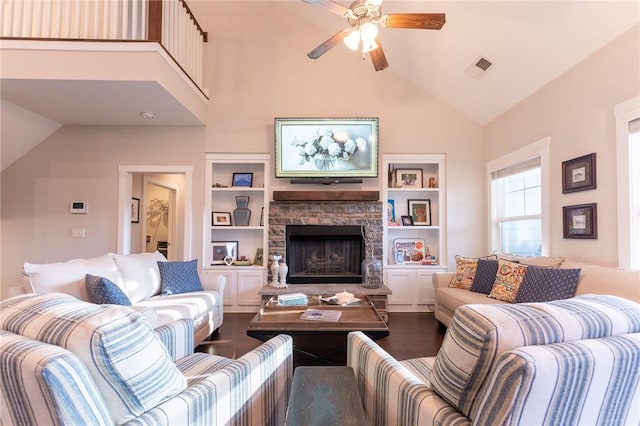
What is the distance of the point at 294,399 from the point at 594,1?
3.37 m

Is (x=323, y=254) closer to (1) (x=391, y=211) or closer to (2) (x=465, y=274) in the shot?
(1) (x=391, y=211)

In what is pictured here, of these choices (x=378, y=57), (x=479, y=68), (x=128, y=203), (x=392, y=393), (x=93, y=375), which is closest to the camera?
(x=93, y=375)

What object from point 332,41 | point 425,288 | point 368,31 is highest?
point 332,41

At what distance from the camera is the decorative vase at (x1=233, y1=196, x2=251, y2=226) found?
4578 millimetres

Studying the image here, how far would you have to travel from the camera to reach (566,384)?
2.53ft

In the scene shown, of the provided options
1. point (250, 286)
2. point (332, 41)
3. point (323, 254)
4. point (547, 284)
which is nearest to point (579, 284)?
point (547, 284)

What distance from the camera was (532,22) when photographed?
2.77 metres

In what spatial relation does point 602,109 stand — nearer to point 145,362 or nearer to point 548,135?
point 548,135

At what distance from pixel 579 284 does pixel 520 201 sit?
162 cm

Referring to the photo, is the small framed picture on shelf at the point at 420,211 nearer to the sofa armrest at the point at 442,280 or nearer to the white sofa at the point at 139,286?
the sofa armrest at the point at 442,280

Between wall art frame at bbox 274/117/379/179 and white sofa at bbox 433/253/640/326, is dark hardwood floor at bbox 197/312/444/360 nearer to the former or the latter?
white sofa at bbox 433/253/640/326

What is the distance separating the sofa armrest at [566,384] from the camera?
74 cm

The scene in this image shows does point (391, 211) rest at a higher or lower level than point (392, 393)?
higher

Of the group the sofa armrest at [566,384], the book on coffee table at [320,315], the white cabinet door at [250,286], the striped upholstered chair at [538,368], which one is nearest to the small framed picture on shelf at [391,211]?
the white cabinet door at [250,286]
